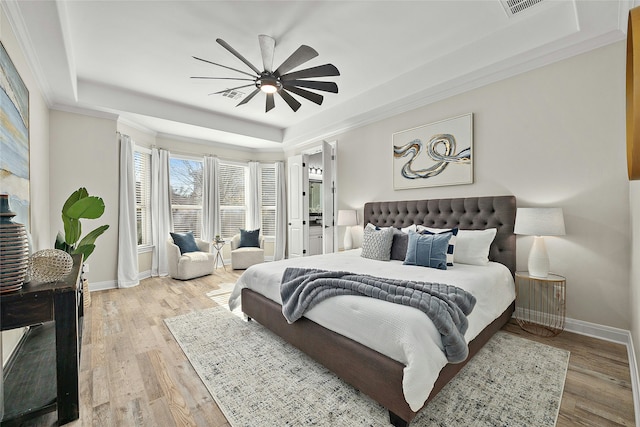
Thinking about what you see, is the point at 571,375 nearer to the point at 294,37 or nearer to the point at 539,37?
the point at 539,37

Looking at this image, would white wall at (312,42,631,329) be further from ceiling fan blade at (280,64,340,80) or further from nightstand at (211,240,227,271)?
nightstand at (211,240,227,271)

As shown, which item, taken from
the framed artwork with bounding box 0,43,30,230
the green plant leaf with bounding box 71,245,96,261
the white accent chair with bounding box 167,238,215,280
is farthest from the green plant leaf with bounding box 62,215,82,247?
the white accent chair with bounding box 167,238,215,280

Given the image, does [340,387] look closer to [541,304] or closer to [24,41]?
[541,304]

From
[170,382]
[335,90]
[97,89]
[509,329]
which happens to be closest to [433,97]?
[335,90]

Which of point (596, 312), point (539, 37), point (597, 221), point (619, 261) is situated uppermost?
point (539, 37)

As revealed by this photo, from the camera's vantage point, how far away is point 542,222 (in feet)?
8.27

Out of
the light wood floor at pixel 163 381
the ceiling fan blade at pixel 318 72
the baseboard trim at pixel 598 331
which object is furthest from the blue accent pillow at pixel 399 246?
the ceiling fan blade at pixel 318 72

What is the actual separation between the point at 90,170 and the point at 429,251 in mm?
→ 4821

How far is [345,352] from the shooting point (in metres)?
1.80

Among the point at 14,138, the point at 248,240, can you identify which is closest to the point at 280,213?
the point at 248,240

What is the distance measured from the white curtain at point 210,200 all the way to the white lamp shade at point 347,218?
2.88m

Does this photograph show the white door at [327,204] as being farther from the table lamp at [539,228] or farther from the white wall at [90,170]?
the white wall at [90,170]

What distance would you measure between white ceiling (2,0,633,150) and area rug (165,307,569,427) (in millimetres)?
2836

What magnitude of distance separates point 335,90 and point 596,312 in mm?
3306
